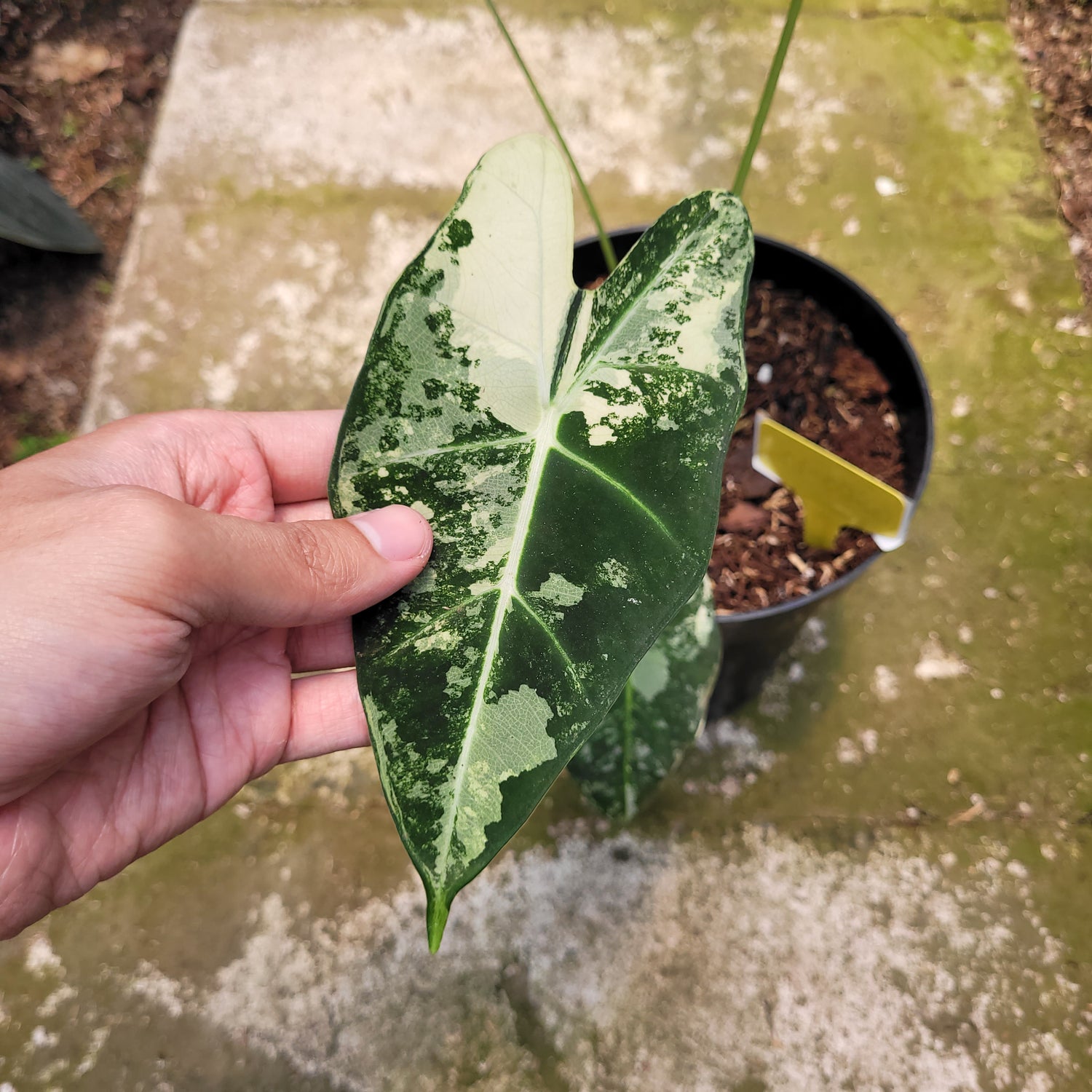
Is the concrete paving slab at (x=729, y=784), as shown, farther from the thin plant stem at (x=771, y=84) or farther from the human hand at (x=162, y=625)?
the thin plant stem at (x=771, y=84)

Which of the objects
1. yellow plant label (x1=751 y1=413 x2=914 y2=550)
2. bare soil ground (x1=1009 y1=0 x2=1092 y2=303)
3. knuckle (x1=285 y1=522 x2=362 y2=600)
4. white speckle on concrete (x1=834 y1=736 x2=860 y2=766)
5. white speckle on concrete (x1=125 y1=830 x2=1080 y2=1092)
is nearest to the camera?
knuckle (x1=285 y1=522 x2=362 y2=600)

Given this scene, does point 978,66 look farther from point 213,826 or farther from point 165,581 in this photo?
point 213,826

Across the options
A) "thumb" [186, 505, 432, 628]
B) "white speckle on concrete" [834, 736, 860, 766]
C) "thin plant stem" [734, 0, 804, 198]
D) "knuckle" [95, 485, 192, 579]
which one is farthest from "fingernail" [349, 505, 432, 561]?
"white speckle on concrete" [834, 736, 860, 766]

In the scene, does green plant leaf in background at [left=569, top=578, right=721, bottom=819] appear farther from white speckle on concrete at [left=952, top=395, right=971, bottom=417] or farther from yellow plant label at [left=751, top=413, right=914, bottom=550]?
white speckle on concrete at [left=952, top=395, right=971, bottom=417]

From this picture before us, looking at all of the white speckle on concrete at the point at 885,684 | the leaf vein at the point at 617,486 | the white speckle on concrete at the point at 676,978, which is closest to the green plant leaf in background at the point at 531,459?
the leaf vein at the point at 617,486

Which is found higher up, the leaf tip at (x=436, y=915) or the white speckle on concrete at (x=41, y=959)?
the leaf tip at (x=436, y=915)

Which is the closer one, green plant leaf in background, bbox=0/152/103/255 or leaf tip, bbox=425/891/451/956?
leaf tip, bbox=425/891/451/956
